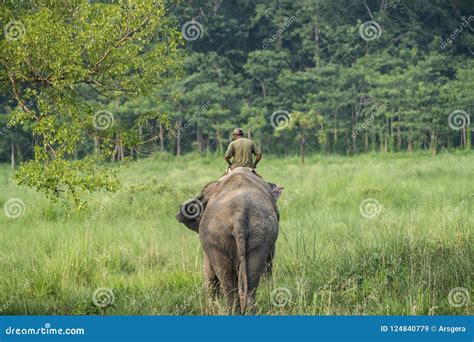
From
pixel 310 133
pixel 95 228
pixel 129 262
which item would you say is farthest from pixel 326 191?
pixel 310 133

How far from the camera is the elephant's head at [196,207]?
27.7 feet

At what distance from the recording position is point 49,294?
8.98 m

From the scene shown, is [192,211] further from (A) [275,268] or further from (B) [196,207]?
(A) [275,268]

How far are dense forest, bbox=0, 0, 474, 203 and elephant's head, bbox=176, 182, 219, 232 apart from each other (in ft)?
3.52

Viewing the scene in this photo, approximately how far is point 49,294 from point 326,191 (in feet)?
36.8


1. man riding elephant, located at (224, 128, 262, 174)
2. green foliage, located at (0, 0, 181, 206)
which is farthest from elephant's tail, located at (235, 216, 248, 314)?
green foliage, located at (0, 0, 181, 206)

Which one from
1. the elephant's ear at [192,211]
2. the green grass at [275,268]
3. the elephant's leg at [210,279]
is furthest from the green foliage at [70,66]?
the elephant's leg at [210,279]

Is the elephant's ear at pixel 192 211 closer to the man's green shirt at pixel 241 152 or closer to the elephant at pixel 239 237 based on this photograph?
the elephant at pixel 239 237

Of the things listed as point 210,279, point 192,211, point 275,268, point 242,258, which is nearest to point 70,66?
point 192,211

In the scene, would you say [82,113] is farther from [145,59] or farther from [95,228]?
[95,228]

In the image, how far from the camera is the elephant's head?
8453 mm

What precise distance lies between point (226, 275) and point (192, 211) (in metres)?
1.23

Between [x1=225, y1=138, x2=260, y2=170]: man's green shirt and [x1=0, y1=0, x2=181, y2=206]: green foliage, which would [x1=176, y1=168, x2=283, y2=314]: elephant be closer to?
[x1=225, y1=138, x2=260, y2=170]: man's green shirt

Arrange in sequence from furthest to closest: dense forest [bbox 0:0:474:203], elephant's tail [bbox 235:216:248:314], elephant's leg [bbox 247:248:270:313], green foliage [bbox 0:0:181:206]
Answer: dense forest [bbox 0:0:474:203]
green foliage [bbox 0:0:181:206]
elephant's leg [bbox 247:248:270:313]
elephant's tail [bbox 235:216:248:314]
